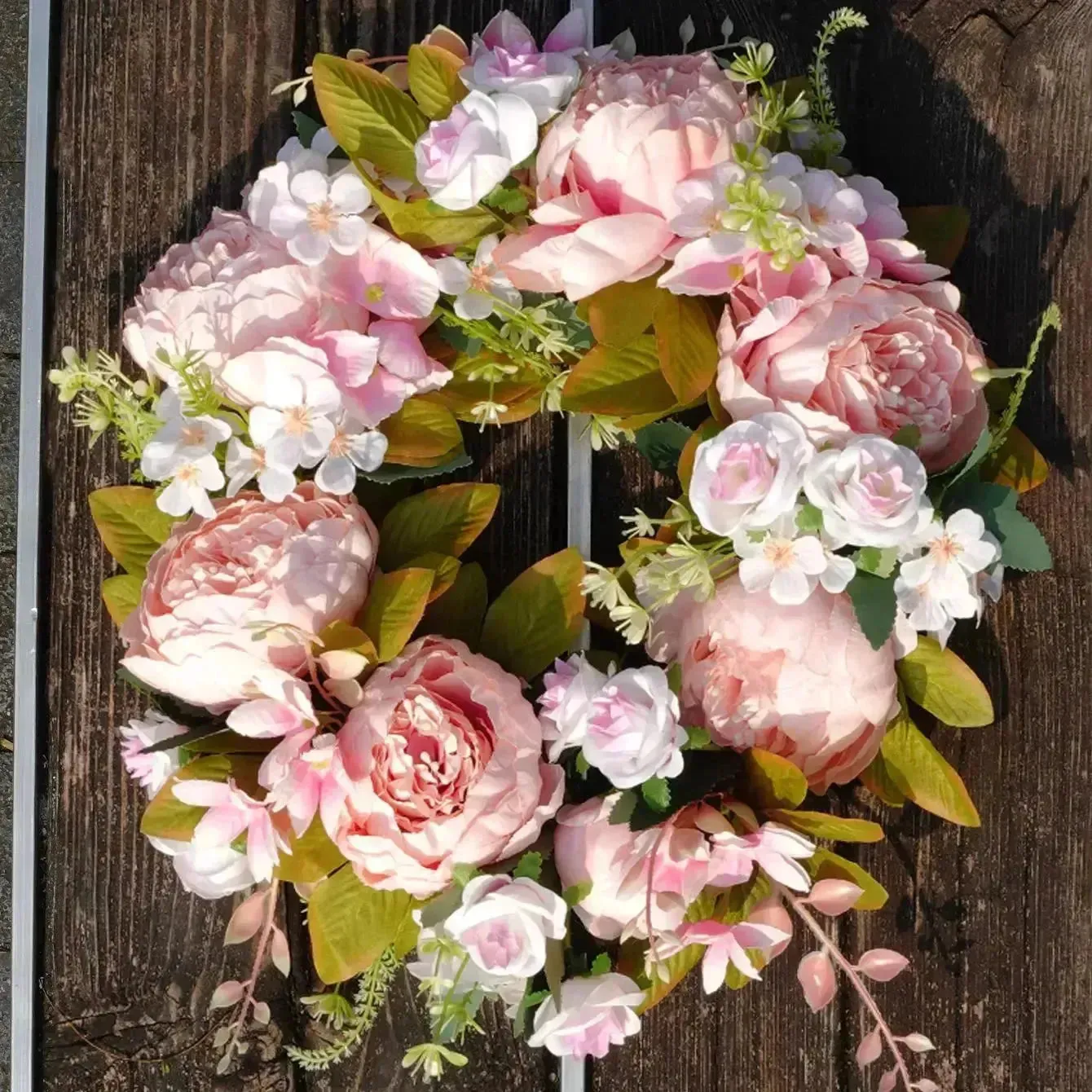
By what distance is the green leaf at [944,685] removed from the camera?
688mm

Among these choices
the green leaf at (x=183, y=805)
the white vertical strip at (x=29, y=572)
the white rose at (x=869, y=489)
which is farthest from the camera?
the white vertical strip at (x=29, y=572)

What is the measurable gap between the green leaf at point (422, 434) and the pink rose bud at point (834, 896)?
0.37m

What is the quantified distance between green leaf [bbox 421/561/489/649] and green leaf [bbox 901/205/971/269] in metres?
0.39

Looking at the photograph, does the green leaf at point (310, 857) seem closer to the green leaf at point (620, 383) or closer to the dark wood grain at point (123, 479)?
the dark wood grain at point (123, 479)

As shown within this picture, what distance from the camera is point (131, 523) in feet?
2.38

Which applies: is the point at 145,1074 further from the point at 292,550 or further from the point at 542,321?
the point at 542,321

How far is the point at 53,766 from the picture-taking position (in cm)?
78

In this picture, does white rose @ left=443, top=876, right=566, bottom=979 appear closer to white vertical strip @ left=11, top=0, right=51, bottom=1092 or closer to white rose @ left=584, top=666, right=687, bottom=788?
white rose @ left=584, top=666, right=687, bottom=788

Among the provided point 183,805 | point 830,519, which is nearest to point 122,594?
point 183,805

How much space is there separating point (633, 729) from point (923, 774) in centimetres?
24

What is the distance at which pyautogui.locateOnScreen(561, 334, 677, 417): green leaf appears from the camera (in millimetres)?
657

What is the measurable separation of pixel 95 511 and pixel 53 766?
0.67 ft

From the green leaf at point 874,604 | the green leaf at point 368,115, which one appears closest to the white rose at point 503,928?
the green leaf at point 874,604

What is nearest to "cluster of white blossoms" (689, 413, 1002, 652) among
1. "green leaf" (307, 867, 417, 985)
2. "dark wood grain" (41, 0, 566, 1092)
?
"dark wood grain" (41, 0, 566, 1092)
